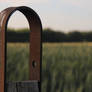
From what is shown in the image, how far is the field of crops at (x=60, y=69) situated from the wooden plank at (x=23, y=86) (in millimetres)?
1452

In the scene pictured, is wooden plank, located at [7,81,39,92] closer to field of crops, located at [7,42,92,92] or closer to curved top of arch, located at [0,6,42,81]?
curved top of arch, located at [0,6,42,81]

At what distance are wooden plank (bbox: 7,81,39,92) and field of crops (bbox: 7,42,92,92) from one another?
1452mm

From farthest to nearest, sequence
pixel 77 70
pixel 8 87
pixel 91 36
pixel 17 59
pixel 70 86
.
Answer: pixel 91 36 < pixel 17 59 < pixel 77 70 < pixel 70 86 < pixel 8 87

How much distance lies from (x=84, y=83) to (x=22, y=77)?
1.84 feet

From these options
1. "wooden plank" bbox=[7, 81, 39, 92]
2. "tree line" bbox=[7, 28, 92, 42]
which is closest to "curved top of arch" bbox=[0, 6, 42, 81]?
"wooden plank" bbox=[7, 81, 39, 92]

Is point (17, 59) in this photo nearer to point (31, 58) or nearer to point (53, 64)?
point (53, 64)

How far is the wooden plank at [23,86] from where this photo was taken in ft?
4.04

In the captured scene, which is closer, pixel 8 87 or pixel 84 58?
pixel 8 87

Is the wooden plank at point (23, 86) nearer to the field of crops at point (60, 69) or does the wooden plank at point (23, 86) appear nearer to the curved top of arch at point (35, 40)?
the curved top of arch at point (35, 40)

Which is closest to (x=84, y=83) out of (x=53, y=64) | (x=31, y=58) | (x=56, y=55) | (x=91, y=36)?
(x=53, y=64)

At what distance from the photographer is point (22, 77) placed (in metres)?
3.04

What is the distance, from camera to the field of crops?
293 cm

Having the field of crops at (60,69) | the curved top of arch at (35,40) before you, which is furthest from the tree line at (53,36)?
the curved top of arch at (35,40)

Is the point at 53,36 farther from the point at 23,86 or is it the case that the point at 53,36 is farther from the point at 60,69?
the point at 23,86
